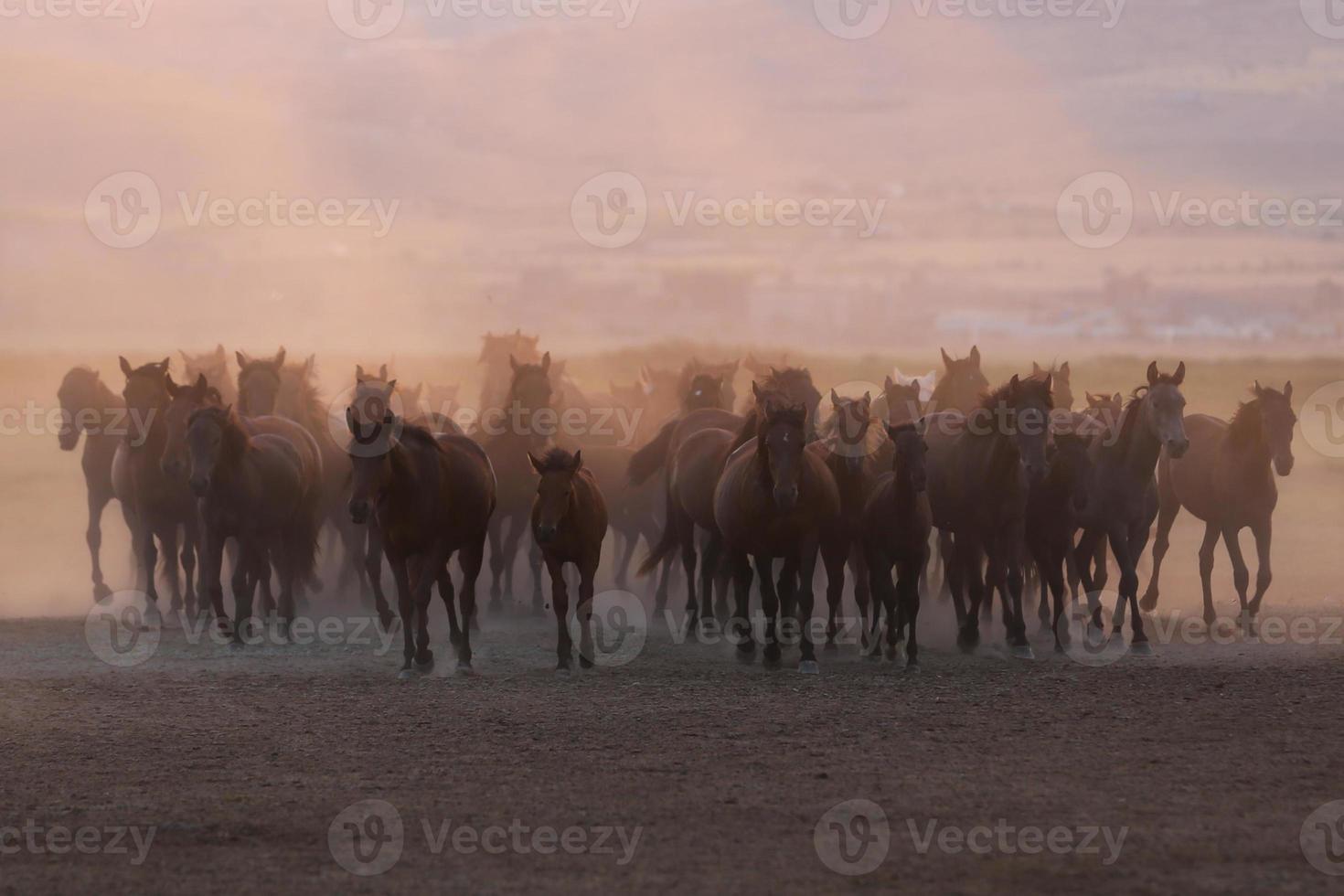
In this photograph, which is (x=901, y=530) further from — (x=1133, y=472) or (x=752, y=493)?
(x=1133, y=472)

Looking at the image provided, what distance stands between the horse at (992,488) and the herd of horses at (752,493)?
25mm

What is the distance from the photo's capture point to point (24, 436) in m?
51.9

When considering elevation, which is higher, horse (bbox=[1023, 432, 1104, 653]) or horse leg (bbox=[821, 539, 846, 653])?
horse (bbox=[1023, 432, 1104, 653])

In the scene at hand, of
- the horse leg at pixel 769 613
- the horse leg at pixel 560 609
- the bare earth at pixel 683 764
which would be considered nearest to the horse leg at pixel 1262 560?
the bare earth at pixel 683 764

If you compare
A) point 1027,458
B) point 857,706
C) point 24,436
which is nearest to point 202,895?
point 857,706

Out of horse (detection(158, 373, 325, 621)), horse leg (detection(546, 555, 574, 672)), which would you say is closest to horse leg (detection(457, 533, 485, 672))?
horse leg (detection(546, 555, 574, 672))

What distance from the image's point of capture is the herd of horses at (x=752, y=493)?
14.1m

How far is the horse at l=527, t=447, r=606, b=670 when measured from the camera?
13.9 meters

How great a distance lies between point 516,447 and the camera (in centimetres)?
1917

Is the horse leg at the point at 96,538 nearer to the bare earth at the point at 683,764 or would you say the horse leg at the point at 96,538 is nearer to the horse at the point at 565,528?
the bare earth at the point at 683,764

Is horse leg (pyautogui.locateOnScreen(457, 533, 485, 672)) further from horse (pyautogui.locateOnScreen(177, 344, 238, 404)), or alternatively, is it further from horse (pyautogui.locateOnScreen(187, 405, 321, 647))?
horse (pyautogui.locateOnScreen(177, 344, 238, 404))

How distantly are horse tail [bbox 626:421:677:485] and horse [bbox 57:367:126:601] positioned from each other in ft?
22.8

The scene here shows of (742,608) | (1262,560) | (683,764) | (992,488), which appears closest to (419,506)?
(742,608)

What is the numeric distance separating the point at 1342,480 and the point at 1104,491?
28.9 metres
